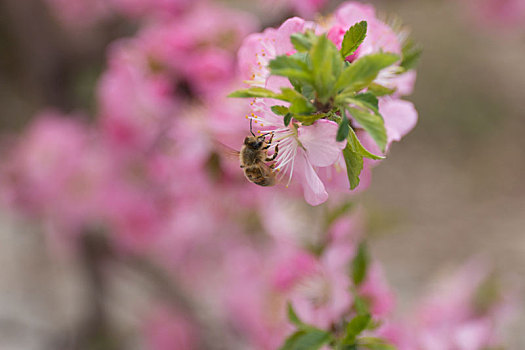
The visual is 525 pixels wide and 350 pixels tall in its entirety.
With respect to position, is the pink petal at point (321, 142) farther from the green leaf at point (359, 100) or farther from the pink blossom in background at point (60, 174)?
the pink blossom in background at point (60, 174)

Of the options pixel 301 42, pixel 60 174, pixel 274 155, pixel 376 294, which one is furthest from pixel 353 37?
pixel 60 174

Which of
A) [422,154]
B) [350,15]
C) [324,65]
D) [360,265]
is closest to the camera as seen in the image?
[324,65]

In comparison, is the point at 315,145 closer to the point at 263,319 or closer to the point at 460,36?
the point at 263,319

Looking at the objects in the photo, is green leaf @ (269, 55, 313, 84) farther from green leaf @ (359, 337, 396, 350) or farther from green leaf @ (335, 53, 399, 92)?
green leaf @ (359, 337, 396, 350)

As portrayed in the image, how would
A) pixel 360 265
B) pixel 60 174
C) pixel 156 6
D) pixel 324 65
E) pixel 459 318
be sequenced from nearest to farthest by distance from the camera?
pixel 324 65 → pixel 360 265 → pixel 459 318 → pixel 156 6 → pixel 60 174

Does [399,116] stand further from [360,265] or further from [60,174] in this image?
[60,174]

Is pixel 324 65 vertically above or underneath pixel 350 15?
underneath

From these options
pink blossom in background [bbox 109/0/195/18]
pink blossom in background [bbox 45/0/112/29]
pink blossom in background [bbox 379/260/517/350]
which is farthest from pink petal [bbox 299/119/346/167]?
pink blossom in background [bbox 45/0/112/29]
